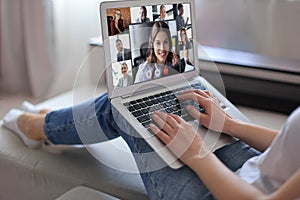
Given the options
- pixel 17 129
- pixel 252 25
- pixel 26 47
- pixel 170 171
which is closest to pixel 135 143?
pixel 170 171

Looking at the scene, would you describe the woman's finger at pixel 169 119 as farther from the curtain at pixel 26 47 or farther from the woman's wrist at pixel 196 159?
the curtain at pixel 26 47

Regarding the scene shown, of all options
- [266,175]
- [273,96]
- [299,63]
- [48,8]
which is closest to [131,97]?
[266,175]

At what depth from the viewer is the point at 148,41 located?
112 cm

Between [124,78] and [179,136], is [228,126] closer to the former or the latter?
[179,136]

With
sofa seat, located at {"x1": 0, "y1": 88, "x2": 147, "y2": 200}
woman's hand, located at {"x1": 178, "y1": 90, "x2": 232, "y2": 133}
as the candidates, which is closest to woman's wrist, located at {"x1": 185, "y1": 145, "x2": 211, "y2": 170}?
woman's hand, located at {"x1": 178, "y1": 90, "x2": 232, "y2": 133}

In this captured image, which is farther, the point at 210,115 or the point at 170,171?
the point at 210,115

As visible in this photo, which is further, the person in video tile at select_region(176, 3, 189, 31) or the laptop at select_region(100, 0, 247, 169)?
the person in video tile at select_region(176, 3, 189, 31)

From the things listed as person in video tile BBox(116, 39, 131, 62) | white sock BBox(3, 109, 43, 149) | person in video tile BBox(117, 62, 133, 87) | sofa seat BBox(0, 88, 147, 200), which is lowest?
sofa seat BBox(0, 88, 147, 200)

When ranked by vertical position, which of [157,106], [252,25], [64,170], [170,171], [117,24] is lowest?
[64,170]

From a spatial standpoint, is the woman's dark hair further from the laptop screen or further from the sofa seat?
the sofa seat

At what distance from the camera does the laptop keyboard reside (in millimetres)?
1048

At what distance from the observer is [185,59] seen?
1.23 meters

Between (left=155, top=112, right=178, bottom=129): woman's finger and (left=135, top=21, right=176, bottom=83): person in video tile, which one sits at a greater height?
(left=135, top=21, right=176, bottom=83): person in video tile

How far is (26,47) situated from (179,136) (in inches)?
60.8
